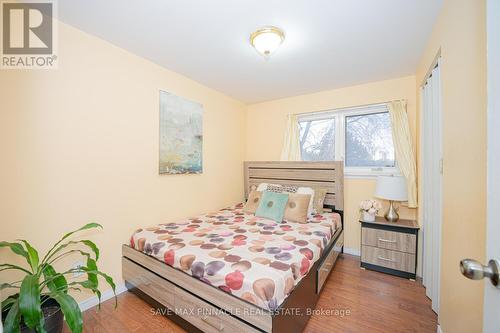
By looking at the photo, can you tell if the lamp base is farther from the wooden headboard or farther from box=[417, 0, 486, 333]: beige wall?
box=[417, 0, 486, 333]: beige wall

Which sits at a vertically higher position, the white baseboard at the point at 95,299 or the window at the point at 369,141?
the window at the point at 369,141

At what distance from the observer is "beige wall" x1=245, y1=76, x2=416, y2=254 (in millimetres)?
2779

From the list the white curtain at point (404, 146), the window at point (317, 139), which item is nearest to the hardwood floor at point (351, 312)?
the white curtain at point (404, 146)

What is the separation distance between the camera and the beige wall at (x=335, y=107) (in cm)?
278

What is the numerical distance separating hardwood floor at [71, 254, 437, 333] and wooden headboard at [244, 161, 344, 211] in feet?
3.63

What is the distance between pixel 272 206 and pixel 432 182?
1.62 m

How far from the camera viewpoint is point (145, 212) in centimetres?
233

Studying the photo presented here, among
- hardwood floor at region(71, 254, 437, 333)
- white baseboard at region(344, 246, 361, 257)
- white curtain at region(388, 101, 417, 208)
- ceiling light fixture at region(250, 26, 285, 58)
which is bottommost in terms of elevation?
hardwood floor at region(71, 254, 437, 333)

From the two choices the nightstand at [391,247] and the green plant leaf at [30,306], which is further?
the nightstand at [391,247]

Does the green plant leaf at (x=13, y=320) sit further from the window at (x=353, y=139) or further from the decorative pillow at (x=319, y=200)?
the window at (x=353, y=139)

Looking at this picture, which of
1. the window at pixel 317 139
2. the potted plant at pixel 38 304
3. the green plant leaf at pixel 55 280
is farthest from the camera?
the window at pixel 317 139

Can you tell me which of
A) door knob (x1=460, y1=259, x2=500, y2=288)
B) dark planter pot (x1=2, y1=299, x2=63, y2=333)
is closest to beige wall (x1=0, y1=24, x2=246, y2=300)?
dark planter pot (x1=2, y1=299, x2=63, y2=333)

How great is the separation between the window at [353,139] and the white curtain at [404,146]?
14cm

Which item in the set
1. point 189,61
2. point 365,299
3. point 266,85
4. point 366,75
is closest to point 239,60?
point 189,61
